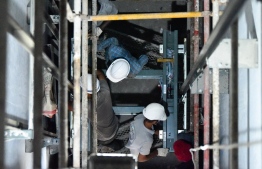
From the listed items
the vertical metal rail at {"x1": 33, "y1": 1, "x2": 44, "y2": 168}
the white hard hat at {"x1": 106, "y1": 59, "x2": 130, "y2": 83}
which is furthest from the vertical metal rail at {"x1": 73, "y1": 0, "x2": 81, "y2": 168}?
the white hard hat at {"x1": 106, "y1": 59, "x2": 130, "y2": 83}

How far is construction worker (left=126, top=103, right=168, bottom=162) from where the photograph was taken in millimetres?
3629

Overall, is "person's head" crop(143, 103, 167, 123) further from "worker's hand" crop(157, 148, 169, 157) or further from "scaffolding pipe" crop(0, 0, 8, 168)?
"scaffolding pipe" crop(0, 0, 8, 168)

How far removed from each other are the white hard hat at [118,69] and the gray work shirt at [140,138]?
1.79ft

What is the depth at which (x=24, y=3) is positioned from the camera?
Answer: 9.77 ft

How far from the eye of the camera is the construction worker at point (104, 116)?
138 inches

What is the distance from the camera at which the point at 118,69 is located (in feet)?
11.2

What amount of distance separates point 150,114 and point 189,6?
1.01m

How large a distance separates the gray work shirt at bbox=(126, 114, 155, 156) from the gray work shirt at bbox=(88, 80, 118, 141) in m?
0.20

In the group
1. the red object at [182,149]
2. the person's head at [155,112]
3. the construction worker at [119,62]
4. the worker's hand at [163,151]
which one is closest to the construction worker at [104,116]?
the construction worker at [119,62]

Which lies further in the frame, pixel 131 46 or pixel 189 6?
pixel 131 46

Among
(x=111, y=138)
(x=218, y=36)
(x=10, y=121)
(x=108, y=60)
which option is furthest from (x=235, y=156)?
→ (x=111, y=138)

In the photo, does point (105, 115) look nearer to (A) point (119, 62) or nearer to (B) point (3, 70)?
(A) point (119, 62)

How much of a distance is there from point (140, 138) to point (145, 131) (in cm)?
8

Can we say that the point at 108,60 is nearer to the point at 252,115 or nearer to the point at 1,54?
the point at 252,115
